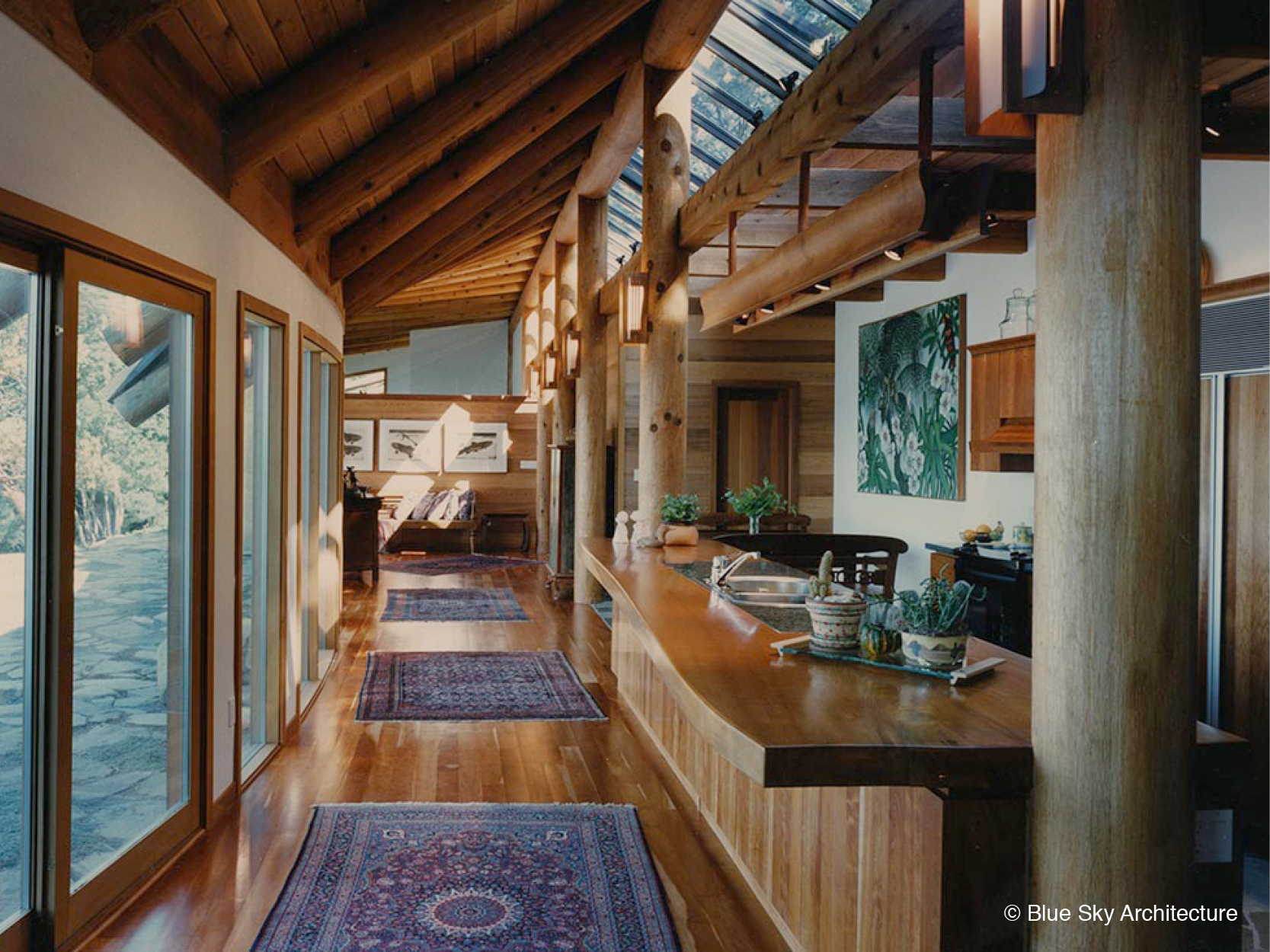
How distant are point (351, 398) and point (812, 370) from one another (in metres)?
7.26

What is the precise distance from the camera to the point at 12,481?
2.66 meters

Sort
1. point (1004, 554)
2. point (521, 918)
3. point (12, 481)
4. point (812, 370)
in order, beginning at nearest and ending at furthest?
point (12, 481) < point (521, 918) < point (1004, 554) < point (812, 370)

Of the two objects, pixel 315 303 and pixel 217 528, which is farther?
pixel 315 303

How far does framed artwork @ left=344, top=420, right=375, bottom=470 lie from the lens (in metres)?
15.2

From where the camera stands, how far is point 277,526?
5047mm

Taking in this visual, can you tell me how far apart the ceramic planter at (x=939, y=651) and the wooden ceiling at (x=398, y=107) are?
4.35 ft

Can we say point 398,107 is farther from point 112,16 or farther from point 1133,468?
point 1133,468

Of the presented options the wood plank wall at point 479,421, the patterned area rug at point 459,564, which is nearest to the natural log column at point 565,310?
the patterned area rug at point 459,564

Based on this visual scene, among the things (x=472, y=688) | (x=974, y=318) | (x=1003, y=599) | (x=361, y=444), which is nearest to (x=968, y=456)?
(x=974, y=318)

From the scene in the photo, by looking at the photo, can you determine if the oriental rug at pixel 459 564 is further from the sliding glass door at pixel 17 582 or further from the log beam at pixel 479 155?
the sliding glass door at pixel 17 582

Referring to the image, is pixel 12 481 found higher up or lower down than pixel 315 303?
lower down

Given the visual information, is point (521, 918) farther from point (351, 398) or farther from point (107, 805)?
point (351, 398)

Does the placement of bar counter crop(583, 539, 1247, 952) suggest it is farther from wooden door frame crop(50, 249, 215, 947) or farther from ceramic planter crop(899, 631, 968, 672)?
wooden door frame crop(50, 249, 215, 947)

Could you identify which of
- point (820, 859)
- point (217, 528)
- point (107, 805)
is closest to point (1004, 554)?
point (820, 859)
